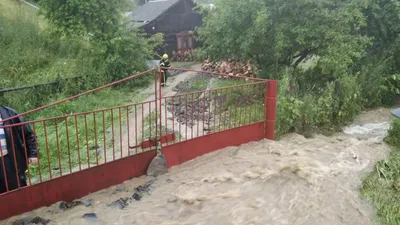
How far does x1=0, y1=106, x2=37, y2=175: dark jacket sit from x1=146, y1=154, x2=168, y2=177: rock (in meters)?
1.75

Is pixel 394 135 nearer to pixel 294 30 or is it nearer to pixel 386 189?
pixel 386 189

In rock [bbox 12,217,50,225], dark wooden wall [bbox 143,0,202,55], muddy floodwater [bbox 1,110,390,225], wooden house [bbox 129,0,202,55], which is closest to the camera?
rock [bbox 12,217,50,225]

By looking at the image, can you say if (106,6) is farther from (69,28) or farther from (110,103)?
(110,103)

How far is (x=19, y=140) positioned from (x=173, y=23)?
70.9ft

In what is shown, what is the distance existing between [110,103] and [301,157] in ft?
21.8

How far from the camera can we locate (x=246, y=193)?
4938 millimetres

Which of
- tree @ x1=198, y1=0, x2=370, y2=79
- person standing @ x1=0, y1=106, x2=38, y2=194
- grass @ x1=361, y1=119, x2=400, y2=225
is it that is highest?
tree @ x1=198, y1=0, x2=370, y2=79

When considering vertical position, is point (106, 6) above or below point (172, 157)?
above

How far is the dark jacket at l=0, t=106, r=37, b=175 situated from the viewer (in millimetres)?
3957

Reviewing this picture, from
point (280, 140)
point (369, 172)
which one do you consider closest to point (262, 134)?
point (280, 140)

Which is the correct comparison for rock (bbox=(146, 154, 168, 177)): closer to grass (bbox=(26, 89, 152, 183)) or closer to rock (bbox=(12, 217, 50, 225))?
grass (bbox=(26, 89, 152, 183))

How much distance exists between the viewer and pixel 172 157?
5.60 m

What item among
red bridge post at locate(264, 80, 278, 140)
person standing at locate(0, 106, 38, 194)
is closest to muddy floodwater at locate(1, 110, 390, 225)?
red bridge post at locate(264, 80, 278, 140)

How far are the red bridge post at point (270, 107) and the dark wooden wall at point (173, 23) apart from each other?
714 inches
